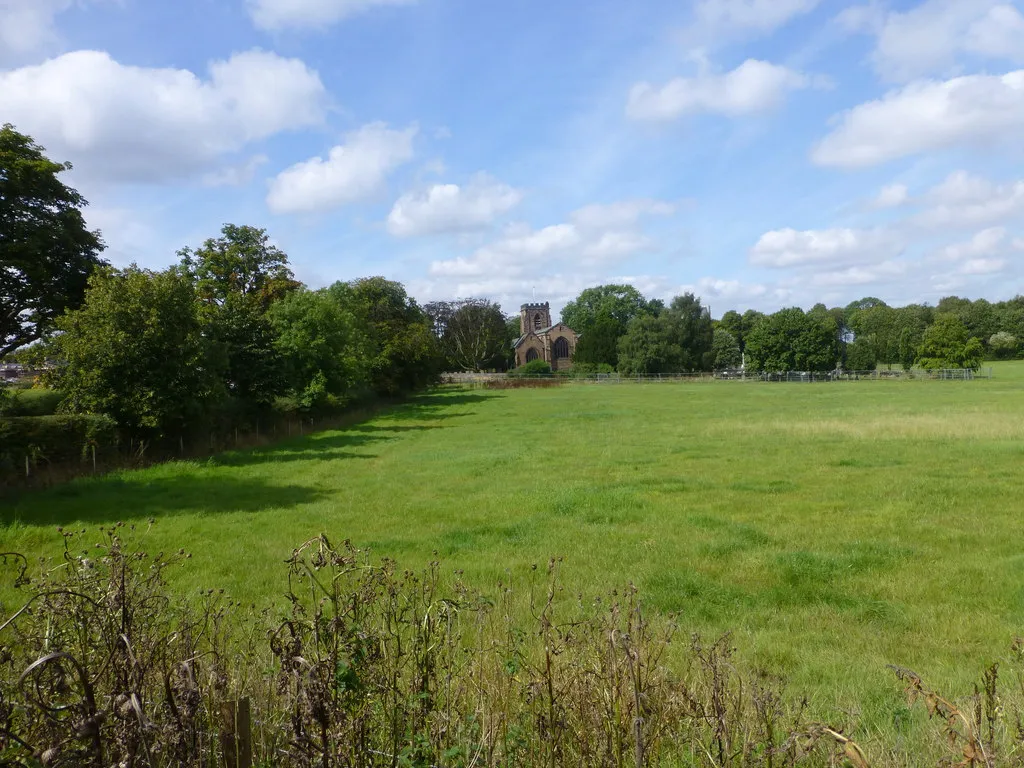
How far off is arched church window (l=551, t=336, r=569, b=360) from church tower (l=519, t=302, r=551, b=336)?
13677 millimetres

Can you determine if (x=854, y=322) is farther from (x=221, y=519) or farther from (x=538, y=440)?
(x=221, y=519)

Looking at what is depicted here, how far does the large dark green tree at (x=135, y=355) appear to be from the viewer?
20.3 meters

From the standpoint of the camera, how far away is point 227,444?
86.1 feet

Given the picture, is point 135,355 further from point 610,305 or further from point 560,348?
point 610,305

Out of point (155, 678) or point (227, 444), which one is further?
point (227, 444)

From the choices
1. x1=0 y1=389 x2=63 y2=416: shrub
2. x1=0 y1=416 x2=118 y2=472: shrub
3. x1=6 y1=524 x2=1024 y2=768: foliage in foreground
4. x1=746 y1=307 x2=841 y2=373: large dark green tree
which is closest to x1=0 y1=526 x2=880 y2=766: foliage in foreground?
x1=6 y1=524 x2=1024 y2=768: foliage in foreground

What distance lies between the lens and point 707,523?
12578mm

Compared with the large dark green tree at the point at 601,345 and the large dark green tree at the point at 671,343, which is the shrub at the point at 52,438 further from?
the large dark green tree at the point at 601,345

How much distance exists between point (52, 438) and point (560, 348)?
113 meters

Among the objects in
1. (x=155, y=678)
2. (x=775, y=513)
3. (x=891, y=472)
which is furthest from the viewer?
(x=891, y=472)

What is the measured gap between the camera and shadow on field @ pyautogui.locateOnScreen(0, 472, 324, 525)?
45.2 feet

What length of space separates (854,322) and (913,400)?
4224 inches

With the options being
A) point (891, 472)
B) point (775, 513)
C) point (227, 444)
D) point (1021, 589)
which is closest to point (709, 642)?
point (1021, 589)

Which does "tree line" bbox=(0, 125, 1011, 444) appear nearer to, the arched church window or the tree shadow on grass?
the tree shadow on grass
